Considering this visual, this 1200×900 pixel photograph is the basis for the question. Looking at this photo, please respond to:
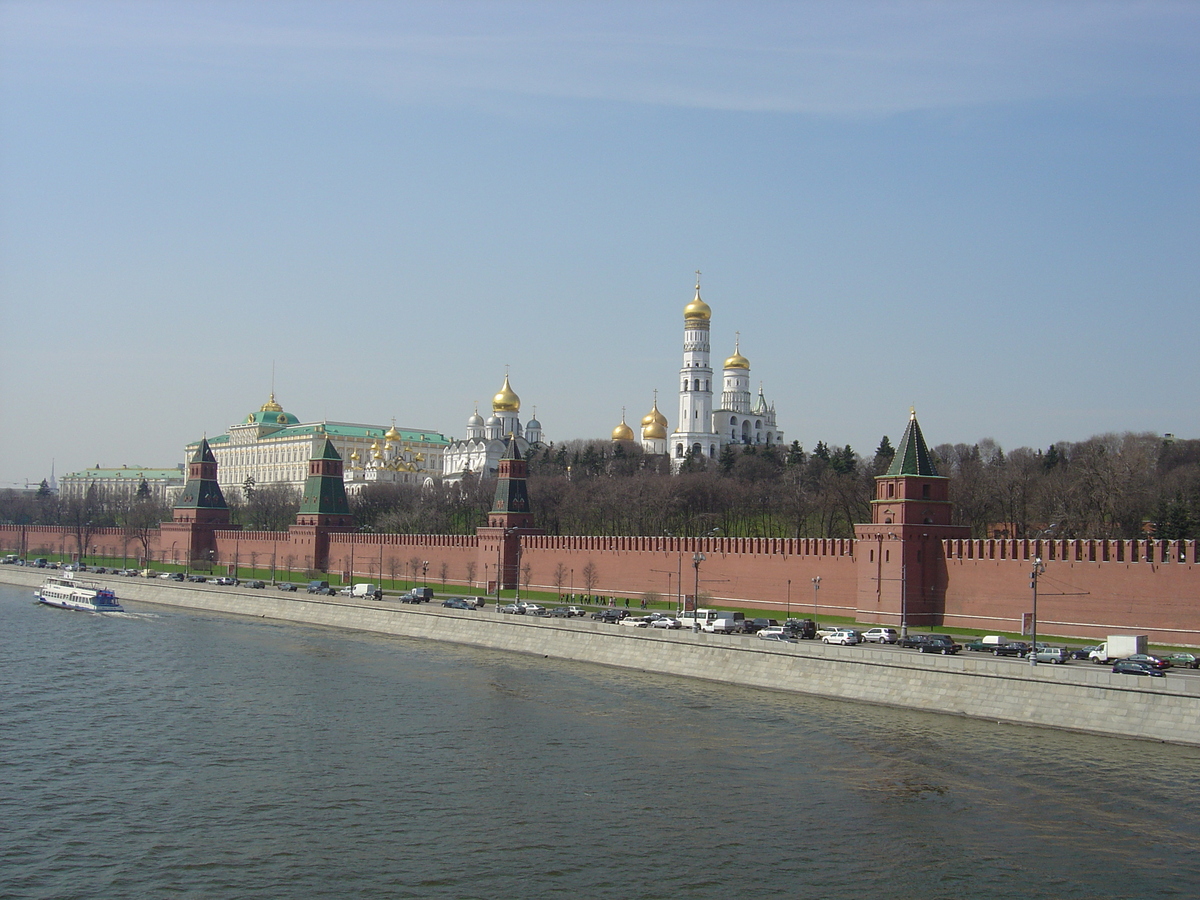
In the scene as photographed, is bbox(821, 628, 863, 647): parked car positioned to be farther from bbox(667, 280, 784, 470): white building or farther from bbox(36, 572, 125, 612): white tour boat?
bbox(667, 280, 784, 470): white building

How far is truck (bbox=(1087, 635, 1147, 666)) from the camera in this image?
82.7 ft

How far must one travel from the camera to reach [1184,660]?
82.4 ft

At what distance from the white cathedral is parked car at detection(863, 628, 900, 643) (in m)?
48.2

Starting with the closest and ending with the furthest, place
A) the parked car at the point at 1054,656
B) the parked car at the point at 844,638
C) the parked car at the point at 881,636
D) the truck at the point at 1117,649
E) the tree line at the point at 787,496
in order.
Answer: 1. the parked car at the point at 1054,656
2. the truck at the point at 1117,649
3. the parked car at the point at 844,638
4. the parked car at the point at 881,636
5. the tree line at the point at 787,496

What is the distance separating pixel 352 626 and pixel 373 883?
26135mm

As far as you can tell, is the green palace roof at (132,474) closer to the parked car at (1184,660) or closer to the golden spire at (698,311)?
the golden spire at (698,311)

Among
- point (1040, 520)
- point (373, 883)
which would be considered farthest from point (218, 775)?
point (1040, 520)

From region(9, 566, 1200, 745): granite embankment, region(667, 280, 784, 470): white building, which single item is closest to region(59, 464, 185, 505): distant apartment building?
region(667, 280, 784, 470): white building

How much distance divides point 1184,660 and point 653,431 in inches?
2559

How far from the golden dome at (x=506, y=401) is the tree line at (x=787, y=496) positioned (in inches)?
368

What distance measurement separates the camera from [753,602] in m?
38.4

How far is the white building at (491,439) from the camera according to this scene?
92062 mm

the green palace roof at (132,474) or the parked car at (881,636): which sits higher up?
the green palace roof at (132,474)

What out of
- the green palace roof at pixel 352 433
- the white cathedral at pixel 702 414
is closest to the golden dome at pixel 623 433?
the white cathedral at pixel 702 414
